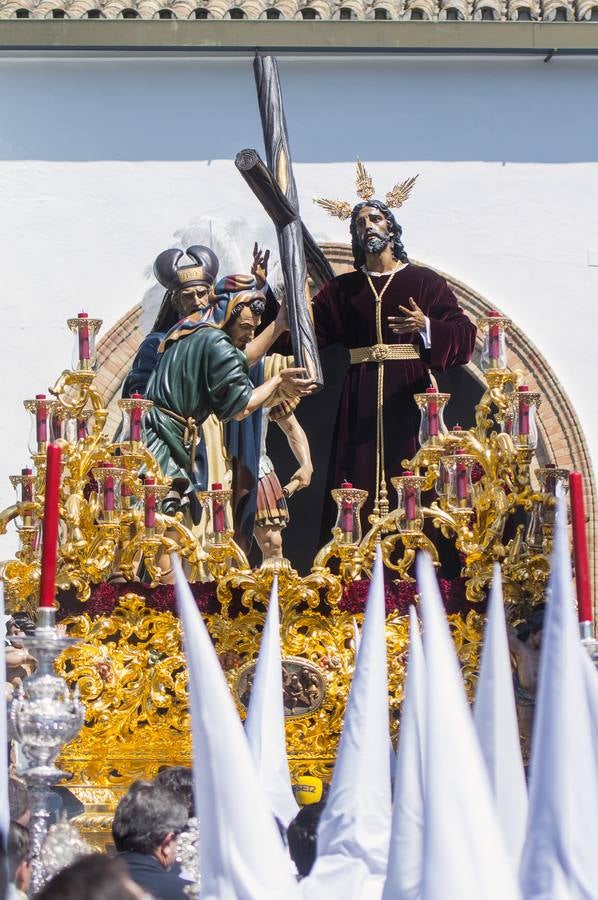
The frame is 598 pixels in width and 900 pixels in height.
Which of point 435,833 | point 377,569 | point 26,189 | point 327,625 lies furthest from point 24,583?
point 26,189

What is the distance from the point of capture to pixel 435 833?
12.9ft

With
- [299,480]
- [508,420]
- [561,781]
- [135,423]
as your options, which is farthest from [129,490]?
[561,781]

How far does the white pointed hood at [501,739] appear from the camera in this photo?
16.5 ft

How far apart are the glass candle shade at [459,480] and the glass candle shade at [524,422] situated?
0.22m

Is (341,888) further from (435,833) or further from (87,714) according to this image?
(87,714)

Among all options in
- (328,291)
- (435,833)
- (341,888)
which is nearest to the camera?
(435,833)

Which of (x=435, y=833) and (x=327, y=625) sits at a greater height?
(x=327, y=625)

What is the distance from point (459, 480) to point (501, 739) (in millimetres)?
2247

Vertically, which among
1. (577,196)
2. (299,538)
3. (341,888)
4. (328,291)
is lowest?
(341,888)

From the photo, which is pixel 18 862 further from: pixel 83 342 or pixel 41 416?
pixel 83 342

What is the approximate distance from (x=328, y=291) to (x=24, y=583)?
8.93 feet

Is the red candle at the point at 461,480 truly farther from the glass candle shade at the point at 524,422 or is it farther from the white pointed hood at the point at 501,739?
the white pointed hood at the point at 501,739

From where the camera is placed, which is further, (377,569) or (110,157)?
(110,157)

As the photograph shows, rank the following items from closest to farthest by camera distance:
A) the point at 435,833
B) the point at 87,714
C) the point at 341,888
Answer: the point at 435,833, the point at 341,888, the point at 87,714
